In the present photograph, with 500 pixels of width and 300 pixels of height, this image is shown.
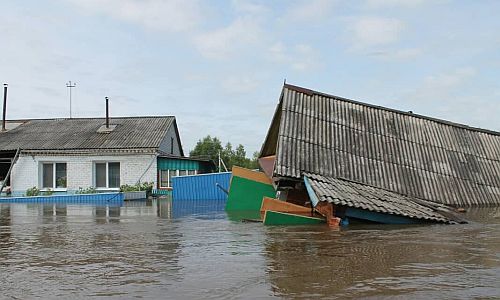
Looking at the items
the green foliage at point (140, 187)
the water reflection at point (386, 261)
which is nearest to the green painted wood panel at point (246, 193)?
the water reflection at point (386, 261)

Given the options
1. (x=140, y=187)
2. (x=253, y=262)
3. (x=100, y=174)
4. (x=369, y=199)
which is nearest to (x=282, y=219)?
(x=369, y=199)

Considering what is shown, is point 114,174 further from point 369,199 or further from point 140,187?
point 369,199

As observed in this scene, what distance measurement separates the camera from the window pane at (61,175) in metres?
30.3

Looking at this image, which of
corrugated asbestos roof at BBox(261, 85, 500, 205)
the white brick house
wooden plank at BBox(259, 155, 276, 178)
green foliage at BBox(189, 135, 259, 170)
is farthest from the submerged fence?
green foliage at BBox(189, 135, 259, 170)

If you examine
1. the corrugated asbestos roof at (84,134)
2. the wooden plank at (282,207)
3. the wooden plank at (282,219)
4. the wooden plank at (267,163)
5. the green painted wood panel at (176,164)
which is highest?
the corrugated asbestos roof at (84,134)

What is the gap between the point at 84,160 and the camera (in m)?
29.8

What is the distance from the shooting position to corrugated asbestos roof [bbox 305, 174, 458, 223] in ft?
38.7

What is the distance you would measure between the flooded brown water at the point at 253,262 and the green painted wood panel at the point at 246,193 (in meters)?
5.32

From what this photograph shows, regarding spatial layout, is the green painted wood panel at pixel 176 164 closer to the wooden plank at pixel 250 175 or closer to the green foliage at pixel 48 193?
the green foliage at pixel 48 193

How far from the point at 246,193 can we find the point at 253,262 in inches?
415

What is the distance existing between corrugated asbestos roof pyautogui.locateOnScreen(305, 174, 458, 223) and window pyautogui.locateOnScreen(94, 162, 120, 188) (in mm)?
18948

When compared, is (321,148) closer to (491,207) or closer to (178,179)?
(491,207)

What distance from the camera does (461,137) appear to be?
18797 mm

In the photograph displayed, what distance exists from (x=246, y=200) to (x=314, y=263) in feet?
35.3
